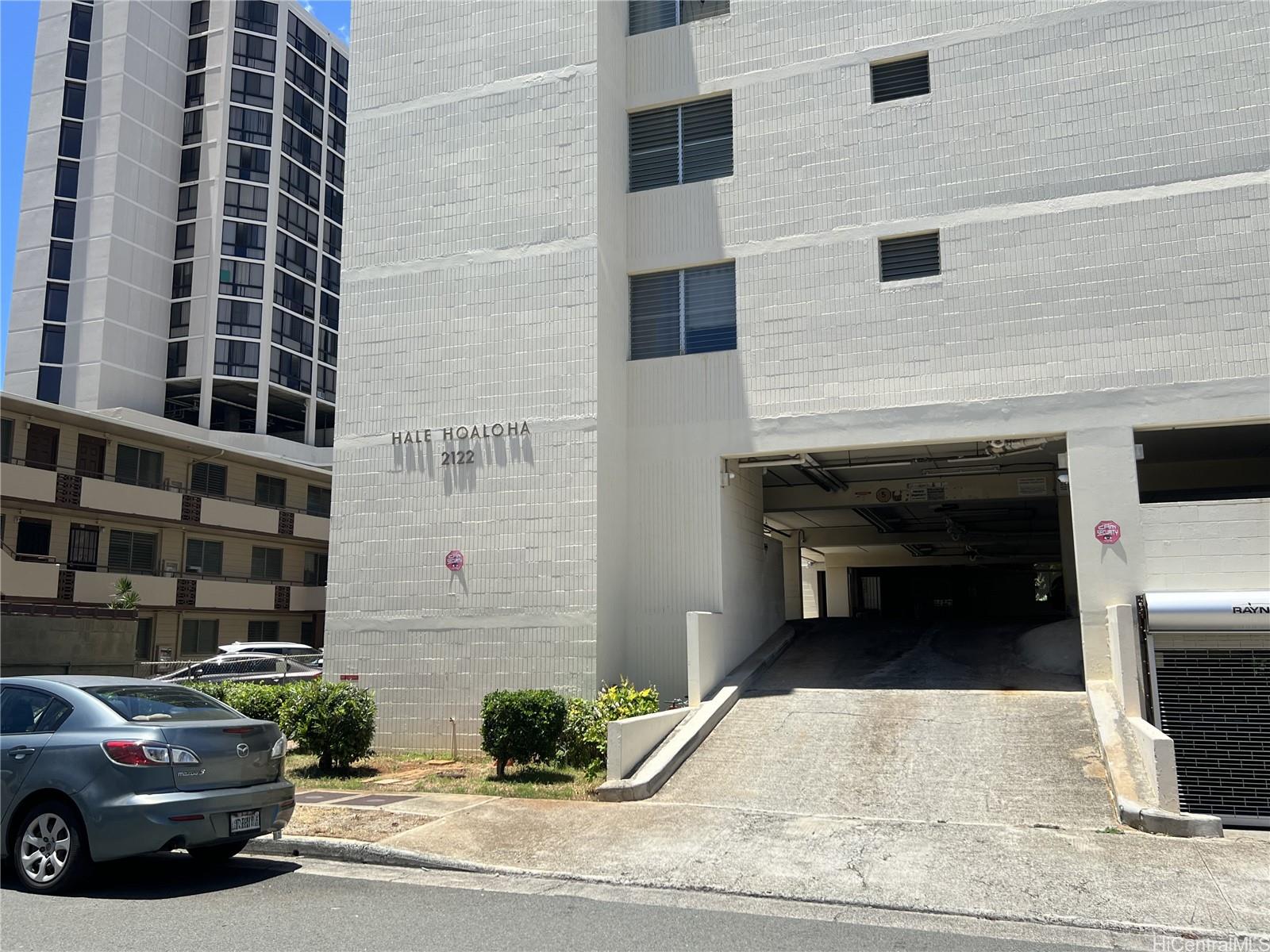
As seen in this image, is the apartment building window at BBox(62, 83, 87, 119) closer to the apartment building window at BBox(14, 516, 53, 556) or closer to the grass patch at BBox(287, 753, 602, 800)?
the apartment building window at BBox(14, 516, 53, 556)

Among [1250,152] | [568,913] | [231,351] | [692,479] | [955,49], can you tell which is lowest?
[568,913]

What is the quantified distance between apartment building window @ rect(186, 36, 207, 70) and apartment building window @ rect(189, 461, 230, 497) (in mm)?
30904

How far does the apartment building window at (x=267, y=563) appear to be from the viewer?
3912cm

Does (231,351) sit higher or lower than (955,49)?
higher

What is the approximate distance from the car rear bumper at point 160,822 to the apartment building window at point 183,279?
52.4 m

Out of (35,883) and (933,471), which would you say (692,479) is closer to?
(933,471)

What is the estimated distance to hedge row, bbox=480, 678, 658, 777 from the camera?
12477mm

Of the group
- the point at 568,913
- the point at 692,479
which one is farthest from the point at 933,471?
the point at 568,913

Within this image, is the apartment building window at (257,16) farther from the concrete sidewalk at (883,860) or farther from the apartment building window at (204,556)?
the concrete sidewalk at (883,860)

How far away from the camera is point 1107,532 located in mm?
13641

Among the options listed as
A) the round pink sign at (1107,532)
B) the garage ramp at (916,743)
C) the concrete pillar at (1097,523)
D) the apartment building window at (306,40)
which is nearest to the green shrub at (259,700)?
the garage ramp at (916,743)

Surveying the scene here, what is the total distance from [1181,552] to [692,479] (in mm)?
7036

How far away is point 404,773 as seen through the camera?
44.5 ft

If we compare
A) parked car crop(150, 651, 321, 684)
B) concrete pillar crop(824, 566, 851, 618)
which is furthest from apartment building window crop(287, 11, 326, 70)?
concrete pillar crop(824, 566, 851, 618)
